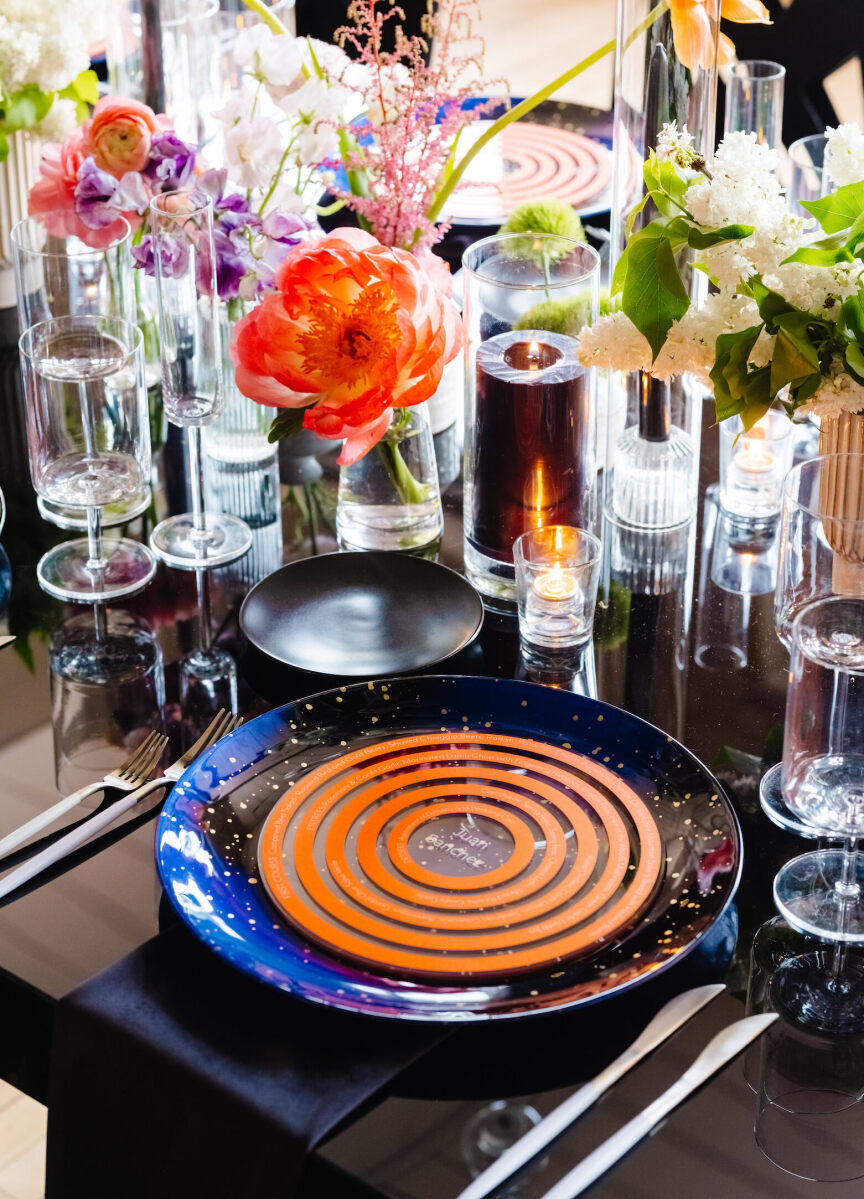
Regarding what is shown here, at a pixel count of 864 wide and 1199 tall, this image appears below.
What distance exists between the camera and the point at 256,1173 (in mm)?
794

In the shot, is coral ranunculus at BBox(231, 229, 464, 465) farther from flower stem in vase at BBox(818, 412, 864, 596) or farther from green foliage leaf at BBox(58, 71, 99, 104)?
green foliage leaf at BBox(58, 71, 99, 104)

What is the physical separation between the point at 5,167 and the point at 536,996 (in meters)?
1.26

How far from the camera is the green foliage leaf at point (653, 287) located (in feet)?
3.30

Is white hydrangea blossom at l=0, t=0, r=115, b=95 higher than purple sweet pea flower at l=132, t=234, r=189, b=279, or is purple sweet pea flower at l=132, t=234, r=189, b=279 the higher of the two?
white hydrangea blossom at l=0, t=0, r=115, b=95

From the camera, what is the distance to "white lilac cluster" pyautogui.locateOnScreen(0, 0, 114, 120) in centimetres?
157

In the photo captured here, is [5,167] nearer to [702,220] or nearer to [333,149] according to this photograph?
[333,149]

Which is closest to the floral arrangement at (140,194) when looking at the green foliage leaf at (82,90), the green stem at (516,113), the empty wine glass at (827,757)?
the green stem at (516,113)

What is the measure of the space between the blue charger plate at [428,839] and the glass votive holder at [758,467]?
411 millimetres

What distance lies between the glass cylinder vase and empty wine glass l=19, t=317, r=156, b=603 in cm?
19

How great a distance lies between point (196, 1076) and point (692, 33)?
901 millimetres

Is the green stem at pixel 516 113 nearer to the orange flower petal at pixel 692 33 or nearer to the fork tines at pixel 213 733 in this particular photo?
the orange flower petal at pixel 692 33

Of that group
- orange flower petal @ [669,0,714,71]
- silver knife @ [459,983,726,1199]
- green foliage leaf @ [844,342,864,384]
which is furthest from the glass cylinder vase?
silver knife @ [459,983,726,1199]

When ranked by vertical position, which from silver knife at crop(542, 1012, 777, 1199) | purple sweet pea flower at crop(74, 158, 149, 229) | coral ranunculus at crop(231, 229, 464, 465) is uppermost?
purple sweet pea flower at crop(74, 158, 149, 229)

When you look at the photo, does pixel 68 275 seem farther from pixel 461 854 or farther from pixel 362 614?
pixel 461 854
